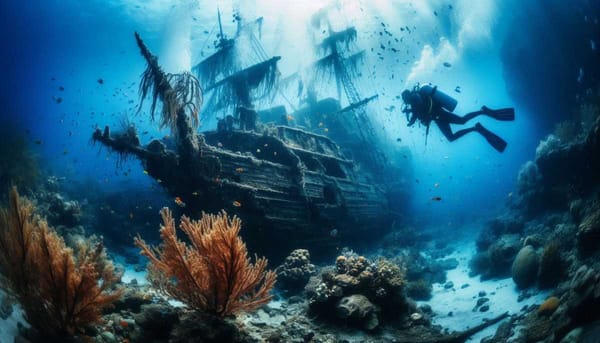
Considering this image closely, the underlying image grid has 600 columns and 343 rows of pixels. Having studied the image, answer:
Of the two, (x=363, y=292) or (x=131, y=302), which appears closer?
(x=131, y=302)

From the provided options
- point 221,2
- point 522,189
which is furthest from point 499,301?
point 221,2

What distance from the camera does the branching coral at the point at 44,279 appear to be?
3.35 m

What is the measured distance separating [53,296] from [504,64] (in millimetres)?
36134

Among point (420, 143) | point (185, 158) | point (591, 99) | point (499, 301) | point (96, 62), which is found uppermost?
point (420, 143)

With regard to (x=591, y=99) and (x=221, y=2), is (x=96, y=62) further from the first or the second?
(x=591, y=99)

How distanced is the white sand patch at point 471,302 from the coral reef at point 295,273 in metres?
3.82

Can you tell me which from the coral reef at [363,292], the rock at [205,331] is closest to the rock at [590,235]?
the coral reef at [363,292]

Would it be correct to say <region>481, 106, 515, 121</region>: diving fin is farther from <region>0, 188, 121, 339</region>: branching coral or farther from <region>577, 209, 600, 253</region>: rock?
<region>0, 188, 121, 339</region>: branching coral

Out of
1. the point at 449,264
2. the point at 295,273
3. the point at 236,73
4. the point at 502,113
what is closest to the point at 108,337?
the point at 295,273

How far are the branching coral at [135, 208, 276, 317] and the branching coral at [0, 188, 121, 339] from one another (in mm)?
814

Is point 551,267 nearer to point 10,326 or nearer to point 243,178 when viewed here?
point 243,178

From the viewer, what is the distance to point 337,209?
1348 centimetres

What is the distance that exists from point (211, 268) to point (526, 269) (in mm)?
8858

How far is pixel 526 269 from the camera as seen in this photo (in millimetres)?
8008
